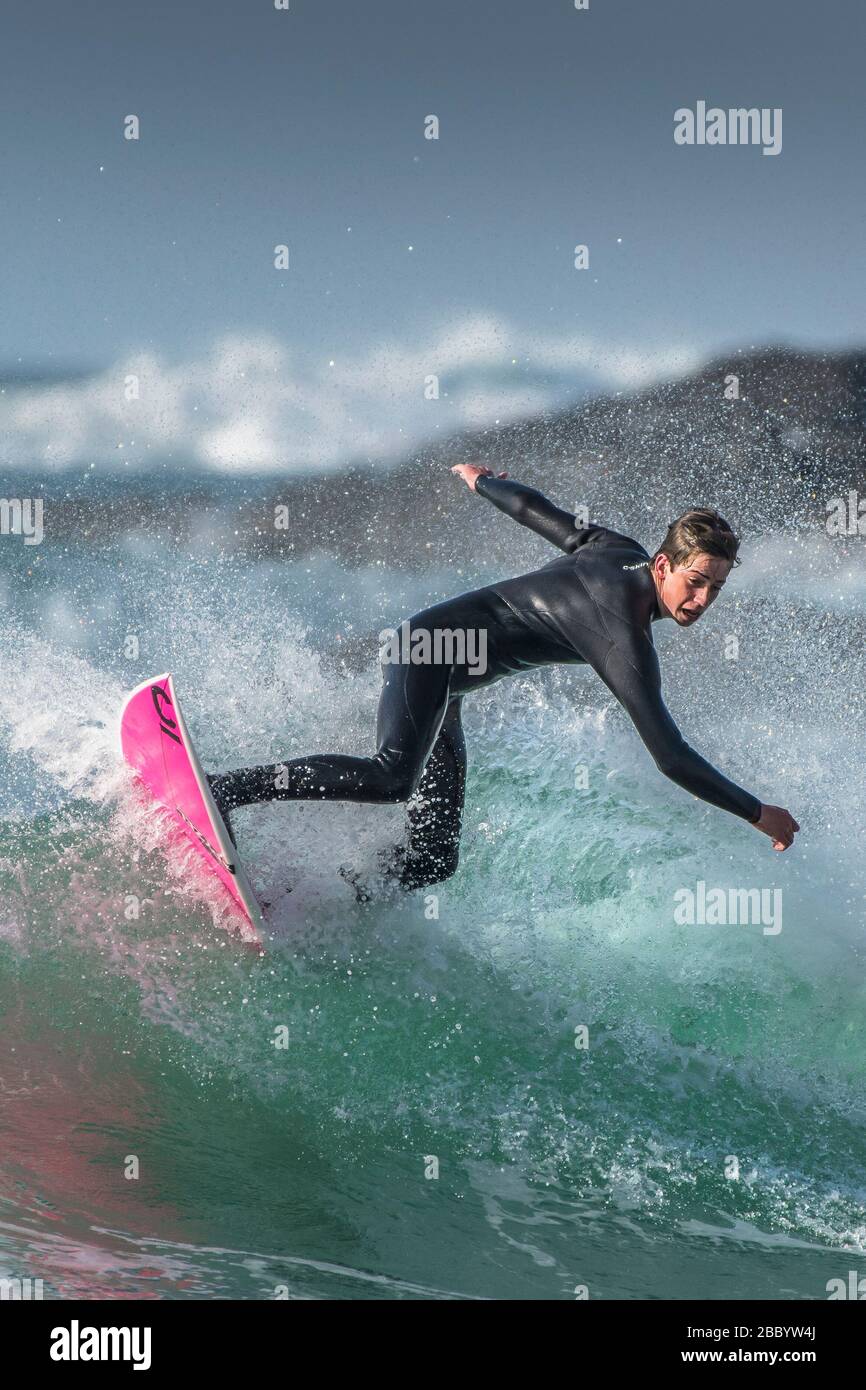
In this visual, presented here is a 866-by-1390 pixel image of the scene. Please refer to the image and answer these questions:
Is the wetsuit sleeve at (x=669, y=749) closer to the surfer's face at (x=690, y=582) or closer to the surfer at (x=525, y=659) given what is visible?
the surfer at (x=525, y=659)

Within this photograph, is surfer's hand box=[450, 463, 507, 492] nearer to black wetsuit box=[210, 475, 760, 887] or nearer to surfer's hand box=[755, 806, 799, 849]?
black wetsuit box=[210, 475, 760, 887]

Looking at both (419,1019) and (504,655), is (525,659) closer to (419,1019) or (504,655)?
(504,655)

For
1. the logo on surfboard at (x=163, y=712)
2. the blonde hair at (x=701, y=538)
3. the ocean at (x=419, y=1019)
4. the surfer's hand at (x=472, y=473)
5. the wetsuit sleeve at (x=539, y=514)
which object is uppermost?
the surfer's hand at (x=472, y=473)

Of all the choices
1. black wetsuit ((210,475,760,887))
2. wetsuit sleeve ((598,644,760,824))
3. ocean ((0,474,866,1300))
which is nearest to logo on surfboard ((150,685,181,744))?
black wetsuit ((210,475,760,887))

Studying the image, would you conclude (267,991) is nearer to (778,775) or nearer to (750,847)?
(750,847)

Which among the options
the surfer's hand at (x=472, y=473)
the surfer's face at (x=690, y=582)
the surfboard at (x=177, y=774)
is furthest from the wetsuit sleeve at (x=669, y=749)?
the surfboard at (x=177, y=774)

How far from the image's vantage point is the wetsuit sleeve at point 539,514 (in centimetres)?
486

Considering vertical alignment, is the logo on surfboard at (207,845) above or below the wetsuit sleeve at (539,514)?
below

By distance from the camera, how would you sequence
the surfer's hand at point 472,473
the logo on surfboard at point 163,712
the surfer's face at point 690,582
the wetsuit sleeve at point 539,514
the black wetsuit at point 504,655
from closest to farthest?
the surfer's face at point 690,582, the black wetsuit at point 504,655, the wetsuit sleeve at point 539,514, the logo on surfboard at point 163,712, the surfer's hand at point 472,473

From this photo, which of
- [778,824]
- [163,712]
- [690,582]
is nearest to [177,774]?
[163,712]

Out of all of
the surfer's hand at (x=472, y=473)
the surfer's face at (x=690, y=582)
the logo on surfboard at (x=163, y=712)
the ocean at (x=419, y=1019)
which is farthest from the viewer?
the surfer's hand at (x=472, y=473)

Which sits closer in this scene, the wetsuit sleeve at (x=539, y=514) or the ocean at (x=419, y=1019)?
the ocean at (x=419, y=1019)

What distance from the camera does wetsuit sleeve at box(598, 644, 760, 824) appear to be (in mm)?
4266

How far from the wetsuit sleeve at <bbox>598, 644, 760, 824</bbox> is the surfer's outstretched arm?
71 centimetres
